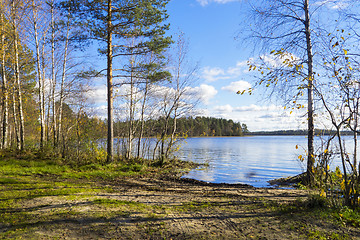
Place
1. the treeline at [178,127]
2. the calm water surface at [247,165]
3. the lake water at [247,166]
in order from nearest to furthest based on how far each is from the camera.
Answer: the lake water at [247,166] < the calm water surface at [247,165] < the treeline at [178,127]

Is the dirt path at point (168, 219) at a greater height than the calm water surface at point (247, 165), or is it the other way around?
the dirt path at point (168, 219)

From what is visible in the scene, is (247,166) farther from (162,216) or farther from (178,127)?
(162,216)

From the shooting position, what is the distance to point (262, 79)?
5.69m

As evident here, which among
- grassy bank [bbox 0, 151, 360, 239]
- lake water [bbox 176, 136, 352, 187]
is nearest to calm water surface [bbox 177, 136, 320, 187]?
lake water [bbox 176, 136, 352, 187]

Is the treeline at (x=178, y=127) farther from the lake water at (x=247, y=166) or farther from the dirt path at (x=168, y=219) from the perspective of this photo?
the dirt path at (x=168, y=219)

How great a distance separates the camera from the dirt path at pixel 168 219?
381cm

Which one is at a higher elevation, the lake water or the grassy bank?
the grassy bank

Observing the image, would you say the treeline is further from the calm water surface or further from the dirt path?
the dirt path

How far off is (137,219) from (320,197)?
399 centimetres

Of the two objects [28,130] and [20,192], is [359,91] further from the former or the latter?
[28,130]

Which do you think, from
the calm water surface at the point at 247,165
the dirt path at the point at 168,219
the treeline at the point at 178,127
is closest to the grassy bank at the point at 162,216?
the dirt path at the point at 168,219

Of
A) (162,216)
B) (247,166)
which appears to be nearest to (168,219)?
(162,216)

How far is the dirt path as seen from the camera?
3.81 metres

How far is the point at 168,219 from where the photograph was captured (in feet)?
14.5
